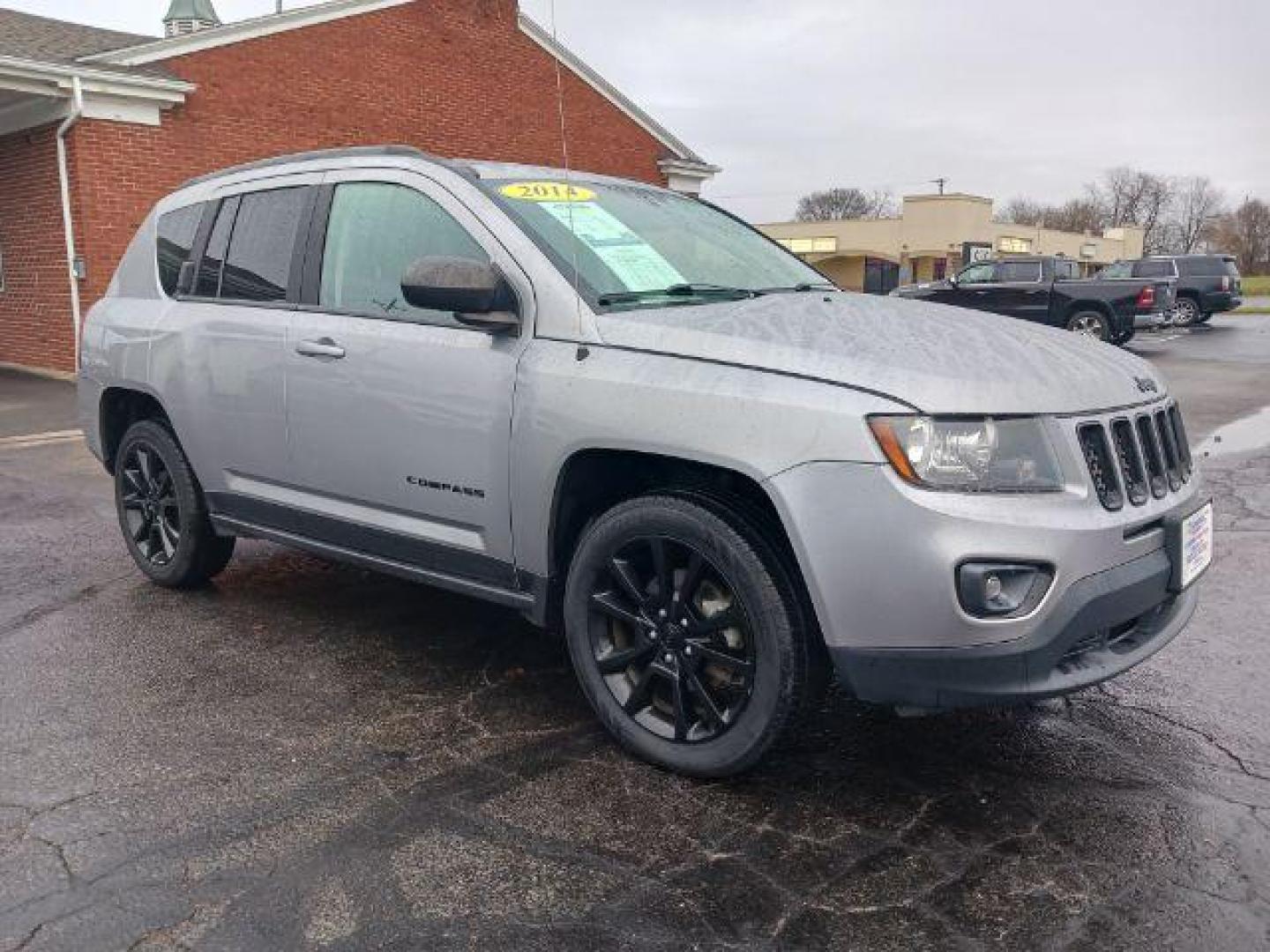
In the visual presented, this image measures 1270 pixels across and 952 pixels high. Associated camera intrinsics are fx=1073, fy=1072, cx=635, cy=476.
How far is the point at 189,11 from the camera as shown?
88.8 ft

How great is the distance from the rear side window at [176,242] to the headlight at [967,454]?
348 centimetres

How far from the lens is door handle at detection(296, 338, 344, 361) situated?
3857mm

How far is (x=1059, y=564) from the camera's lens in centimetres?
263

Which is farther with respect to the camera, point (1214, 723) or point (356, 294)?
point (356, 294)

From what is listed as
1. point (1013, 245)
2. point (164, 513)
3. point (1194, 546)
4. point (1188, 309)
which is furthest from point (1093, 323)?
point (1013, 245)

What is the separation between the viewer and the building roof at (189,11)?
88.2ft

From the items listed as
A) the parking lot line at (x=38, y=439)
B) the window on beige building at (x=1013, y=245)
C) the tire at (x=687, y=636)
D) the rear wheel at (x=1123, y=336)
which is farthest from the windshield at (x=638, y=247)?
the window on beige building at (x=1013, y=245)

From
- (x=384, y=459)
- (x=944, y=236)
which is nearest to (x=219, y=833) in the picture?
(x=384, y=459)

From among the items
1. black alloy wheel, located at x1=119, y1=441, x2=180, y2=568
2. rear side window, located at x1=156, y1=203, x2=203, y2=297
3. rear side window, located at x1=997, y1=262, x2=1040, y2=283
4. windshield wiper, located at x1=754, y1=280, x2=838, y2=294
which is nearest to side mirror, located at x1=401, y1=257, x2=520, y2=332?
windshield wiper, located at x1=754, y1=280, x2=838, y2=294

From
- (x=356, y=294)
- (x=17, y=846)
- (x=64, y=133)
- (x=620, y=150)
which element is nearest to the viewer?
(x=17, y=846)

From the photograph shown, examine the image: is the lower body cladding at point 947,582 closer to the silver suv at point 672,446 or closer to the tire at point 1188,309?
the silver suv at point 672,446

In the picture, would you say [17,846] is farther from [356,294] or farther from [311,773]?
[356,294]

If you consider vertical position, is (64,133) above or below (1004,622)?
above

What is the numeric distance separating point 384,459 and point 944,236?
55.3 meters
